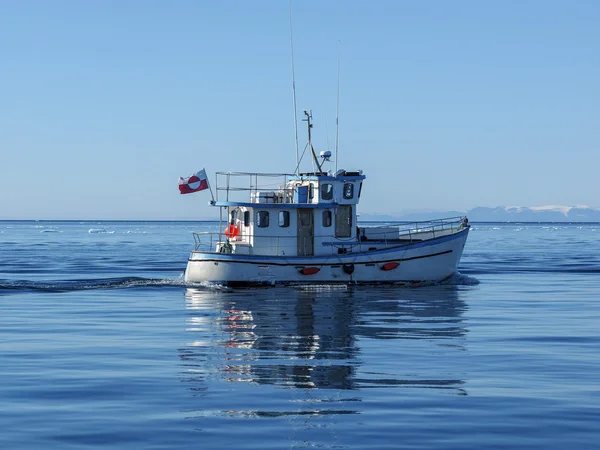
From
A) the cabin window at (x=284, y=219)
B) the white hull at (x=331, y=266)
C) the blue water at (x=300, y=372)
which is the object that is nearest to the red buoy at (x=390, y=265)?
the white hull at (x=331, y=266)

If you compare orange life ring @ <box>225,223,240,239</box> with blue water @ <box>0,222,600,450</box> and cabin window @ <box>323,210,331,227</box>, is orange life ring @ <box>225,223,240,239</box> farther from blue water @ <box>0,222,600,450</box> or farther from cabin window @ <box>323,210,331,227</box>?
blue water @ <box>0,222,600,450</box>

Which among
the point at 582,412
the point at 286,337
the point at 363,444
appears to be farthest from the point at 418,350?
the point at 363,444

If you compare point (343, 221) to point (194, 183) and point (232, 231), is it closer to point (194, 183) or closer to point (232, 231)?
point (232, 231)

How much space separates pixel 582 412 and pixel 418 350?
729cm

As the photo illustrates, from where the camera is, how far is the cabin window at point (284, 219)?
4112 cm

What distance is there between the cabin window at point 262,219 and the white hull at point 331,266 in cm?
154

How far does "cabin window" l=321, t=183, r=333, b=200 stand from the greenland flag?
5252 millimetres

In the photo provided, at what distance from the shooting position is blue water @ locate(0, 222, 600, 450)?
1373cm

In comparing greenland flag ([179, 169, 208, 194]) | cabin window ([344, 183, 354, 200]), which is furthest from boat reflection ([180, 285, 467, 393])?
greenland flag ([179, 169, 208, 194])

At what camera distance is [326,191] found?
4128 centimetres

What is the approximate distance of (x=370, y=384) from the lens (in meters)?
17.5

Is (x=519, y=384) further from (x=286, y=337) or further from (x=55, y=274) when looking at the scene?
(x=55, y=274)

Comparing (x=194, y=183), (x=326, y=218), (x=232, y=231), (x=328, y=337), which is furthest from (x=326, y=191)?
(x=328, y=337)

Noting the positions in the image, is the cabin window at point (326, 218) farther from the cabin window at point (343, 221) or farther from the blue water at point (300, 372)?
the blue water at point (300, 372)
